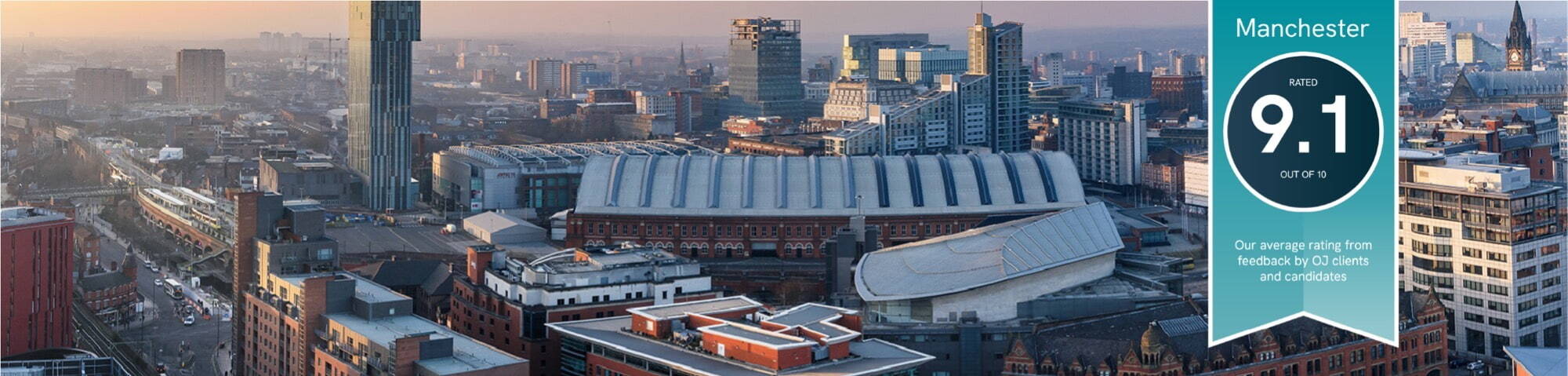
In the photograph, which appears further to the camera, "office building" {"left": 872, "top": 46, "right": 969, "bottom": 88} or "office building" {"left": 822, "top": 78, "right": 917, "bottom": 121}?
"office building" {"left": 872, "top": 46, "right": 969, "bottom": 88}

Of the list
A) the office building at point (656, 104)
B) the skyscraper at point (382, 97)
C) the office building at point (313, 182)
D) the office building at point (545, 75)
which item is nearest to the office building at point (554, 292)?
the skyscraper at point (382, 97)

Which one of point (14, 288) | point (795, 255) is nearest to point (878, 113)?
point (795, 255)

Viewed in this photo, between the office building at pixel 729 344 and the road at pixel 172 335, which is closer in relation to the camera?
the office building at pixel 729 344

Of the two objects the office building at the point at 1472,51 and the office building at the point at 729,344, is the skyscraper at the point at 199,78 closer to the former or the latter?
the office building at the point at 1472,51

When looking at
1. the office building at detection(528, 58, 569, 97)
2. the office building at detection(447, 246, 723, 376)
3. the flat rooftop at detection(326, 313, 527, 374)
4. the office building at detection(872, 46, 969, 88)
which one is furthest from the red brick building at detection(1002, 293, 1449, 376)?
the office building at detection(528, 58, 569, 97)

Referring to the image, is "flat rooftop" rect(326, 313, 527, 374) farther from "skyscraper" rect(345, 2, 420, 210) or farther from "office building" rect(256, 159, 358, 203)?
"office building" rect(256, 159, 358, 203)

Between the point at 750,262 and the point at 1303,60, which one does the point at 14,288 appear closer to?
the point at 750,262
